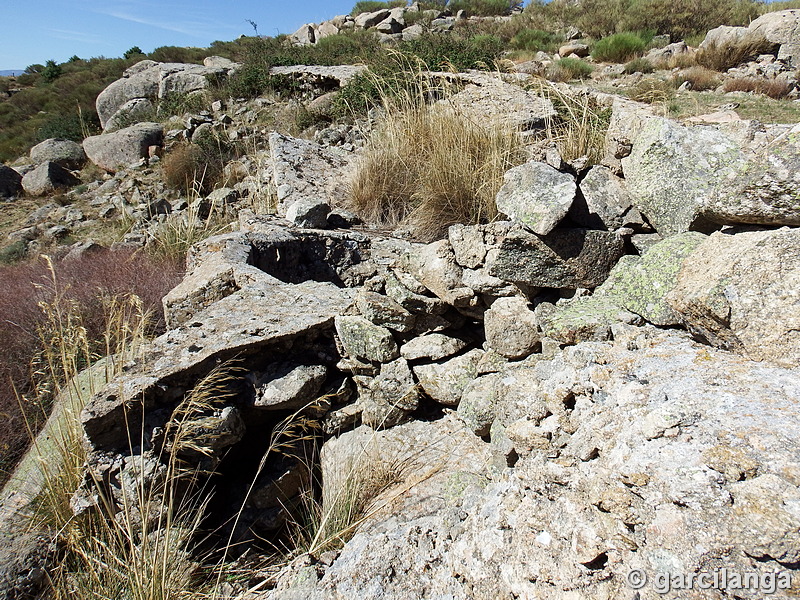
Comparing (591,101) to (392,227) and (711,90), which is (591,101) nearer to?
(392,227)

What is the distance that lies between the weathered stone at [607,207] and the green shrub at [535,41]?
12.8 metres

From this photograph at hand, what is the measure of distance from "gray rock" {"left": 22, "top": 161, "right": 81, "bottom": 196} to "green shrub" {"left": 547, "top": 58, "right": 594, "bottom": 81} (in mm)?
11690

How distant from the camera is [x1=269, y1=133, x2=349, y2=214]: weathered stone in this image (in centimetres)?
519

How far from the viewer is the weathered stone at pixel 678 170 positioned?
7.32 feet

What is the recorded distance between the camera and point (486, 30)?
57.2 feet

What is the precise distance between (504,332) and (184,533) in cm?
196

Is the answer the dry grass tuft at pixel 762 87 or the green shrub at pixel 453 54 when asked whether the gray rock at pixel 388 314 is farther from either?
the dry grass tuft at pixel 762 87

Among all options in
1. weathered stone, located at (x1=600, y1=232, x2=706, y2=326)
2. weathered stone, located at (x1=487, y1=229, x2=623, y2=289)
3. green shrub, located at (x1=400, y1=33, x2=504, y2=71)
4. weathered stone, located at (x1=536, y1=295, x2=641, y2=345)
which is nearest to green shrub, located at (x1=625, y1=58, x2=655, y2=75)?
green shrub, located at (x1=400, y1=33, x2=504, y2=71)

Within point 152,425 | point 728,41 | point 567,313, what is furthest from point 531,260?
point 728,41

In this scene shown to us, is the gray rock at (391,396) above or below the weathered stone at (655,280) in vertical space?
below

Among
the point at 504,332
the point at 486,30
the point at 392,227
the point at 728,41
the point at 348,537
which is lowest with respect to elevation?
the point at 348,537

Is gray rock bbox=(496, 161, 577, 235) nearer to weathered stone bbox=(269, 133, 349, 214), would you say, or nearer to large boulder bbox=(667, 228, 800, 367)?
large boulder bbox=(667, 228, 800, 367)

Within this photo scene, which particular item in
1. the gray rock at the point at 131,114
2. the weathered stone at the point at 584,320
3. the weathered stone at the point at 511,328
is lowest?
the weathered stone at the point at 511,328

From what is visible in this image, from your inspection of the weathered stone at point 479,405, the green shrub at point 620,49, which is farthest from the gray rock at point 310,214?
the green shrub at point 620,49
